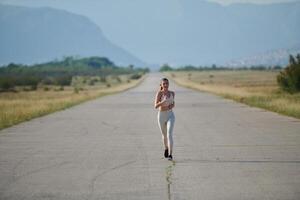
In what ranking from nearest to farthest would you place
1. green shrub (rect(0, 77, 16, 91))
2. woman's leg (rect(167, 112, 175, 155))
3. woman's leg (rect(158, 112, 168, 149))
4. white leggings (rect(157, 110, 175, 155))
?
woman's leg (rect(167, 112, 175, 155))
white leggings (rect(157, 110, 175, 155))
woman's leg (rect(158, 112, 168, 149))
green shrub (rect(0, 77, 16, 91))

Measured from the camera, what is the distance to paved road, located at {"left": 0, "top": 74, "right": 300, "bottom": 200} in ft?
35.6

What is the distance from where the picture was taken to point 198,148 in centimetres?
1681

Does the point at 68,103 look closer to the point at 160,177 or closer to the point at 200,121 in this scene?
the point at 200,121

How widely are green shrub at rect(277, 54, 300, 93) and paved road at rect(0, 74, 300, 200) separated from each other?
29626 mm

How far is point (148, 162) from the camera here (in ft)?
47.0

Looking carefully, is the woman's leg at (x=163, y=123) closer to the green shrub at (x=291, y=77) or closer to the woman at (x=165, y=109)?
the woman at (x=165, y=109)

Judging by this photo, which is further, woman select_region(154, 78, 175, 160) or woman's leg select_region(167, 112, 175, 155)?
woman select_region(154, 78, 175, 160)

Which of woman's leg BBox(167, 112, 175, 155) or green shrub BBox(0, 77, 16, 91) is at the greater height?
woman's leg BBox(167, 112, 175, 155)

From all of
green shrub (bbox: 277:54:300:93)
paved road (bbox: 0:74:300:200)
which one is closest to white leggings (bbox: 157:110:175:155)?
paved road (bbox: 0:74:300:200)

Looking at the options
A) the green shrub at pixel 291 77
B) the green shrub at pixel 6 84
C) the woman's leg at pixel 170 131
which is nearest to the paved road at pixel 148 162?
the woman's leg at pixel 170 131

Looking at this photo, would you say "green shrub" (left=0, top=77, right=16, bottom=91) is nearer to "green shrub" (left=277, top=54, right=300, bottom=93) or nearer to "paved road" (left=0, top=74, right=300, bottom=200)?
"green shrub" (left=277, top=54, right=300, bottom=93)

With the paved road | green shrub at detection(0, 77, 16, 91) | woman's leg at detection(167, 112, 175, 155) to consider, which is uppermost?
woman's leg at detection(167, 112, 175, 155)

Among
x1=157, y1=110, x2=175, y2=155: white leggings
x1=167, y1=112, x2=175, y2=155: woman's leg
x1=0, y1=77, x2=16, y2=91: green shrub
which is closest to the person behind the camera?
x1=167, y1=112, x2=175, y2=155: woman's leg

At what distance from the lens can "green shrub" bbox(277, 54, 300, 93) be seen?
53.5 metres
